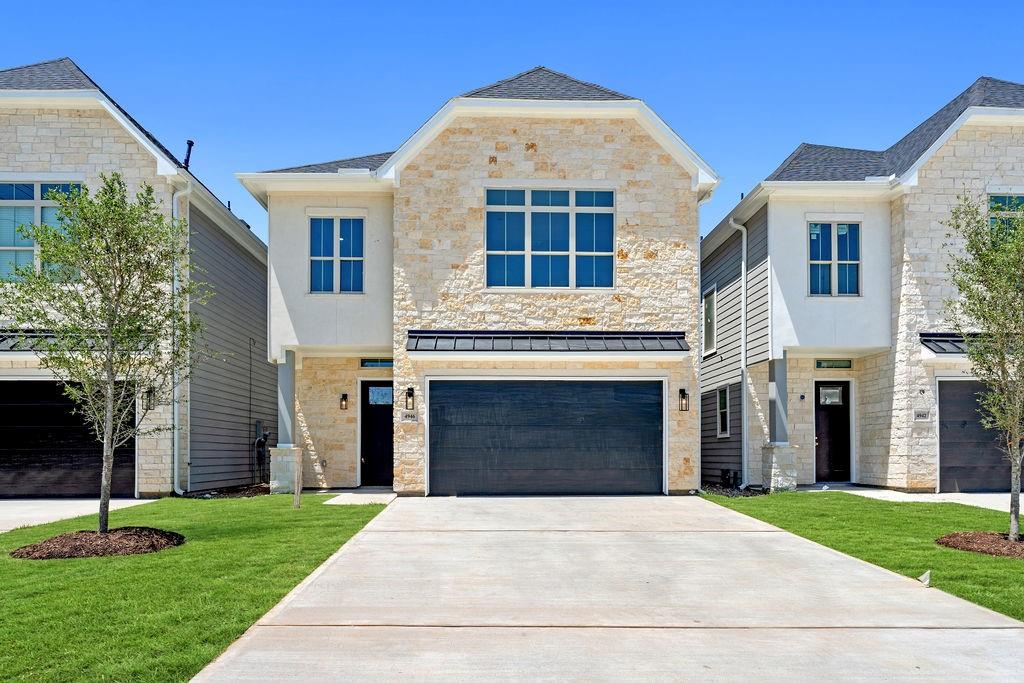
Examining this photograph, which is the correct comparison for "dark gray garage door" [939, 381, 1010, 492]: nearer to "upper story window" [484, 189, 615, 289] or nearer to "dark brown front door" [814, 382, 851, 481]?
"dark brown front door" [814, 382, 851, 481]

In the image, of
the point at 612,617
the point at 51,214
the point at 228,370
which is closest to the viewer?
the point at 612,617

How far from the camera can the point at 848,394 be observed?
1914 centimetres

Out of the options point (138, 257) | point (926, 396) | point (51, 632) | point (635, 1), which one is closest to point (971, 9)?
point (635, 1)

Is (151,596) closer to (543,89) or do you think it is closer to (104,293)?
(104,293)

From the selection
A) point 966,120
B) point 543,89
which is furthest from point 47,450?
point 966,120

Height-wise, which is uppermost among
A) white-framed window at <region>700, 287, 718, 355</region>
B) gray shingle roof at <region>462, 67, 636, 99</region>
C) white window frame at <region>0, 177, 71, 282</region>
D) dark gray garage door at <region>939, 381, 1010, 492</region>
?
gray shingle roof at <region>462, 67, 636, 99</region>

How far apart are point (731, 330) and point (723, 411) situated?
1.95 metres

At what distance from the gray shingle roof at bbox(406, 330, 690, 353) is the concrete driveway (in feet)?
17.9

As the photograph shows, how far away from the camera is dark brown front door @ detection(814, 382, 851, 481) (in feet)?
62.7

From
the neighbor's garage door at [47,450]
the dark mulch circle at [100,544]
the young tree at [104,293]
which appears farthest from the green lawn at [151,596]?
the neighbor's garage door at [47,450]

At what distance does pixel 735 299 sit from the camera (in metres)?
20.0

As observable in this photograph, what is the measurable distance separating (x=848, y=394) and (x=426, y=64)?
11129 mm

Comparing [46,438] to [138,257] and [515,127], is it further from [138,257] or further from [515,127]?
[515,127]

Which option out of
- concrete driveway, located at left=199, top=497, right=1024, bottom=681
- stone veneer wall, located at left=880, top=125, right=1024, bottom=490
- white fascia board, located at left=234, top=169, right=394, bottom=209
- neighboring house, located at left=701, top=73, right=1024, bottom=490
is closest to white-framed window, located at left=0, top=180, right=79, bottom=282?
white fascia board, located at left=234, top=169, right=394, bottom=209
